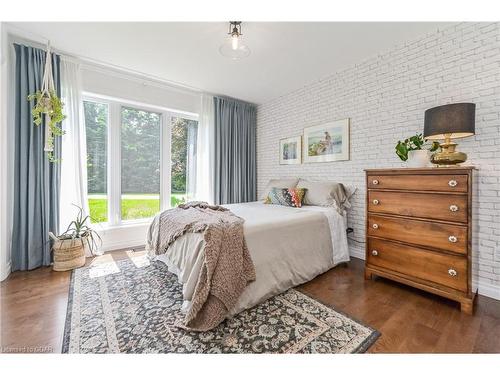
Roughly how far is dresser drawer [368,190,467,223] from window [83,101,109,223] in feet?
11.3

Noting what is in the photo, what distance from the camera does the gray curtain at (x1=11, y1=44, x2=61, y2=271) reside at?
2.40m

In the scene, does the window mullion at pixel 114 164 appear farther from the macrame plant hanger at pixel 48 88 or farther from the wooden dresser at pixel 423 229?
the wooden dresser at pixel 423 229

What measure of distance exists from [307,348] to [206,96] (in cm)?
371

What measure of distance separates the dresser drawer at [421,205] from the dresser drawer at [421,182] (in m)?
0.05

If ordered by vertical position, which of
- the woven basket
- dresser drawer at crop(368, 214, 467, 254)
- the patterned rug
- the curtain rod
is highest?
the curtain rod

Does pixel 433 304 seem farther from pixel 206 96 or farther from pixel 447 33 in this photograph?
pixel 206 96

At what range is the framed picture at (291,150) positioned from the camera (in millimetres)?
3609

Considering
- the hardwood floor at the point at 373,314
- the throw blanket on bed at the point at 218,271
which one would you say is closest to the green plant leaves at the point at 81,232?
the hardwood floor at the point at 373,314

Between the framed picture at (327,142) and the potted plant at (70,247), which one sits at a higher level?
the framed picture at (327,142)

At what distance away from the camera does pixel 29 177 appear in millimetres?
2434

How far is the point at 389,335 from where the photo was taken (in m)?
1.44

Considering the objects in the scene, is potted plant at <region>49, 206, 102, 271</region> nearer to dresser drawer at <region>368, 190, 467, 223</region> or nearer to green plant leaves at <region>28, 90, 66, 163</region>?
green plant leaves at <region>28, 90, 66, 163</region>

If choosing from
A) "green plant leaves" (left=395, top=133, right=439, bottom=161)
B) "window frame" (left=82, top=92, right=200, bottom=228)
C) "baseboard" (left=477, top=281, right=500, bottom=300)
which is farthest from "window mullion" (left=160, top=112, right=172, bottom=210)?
"baseboard" (left=477, top=281, right=500, bottom=300)

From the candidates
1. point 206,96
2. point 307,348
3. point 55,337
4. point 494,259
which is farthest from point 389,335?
point 206,96
